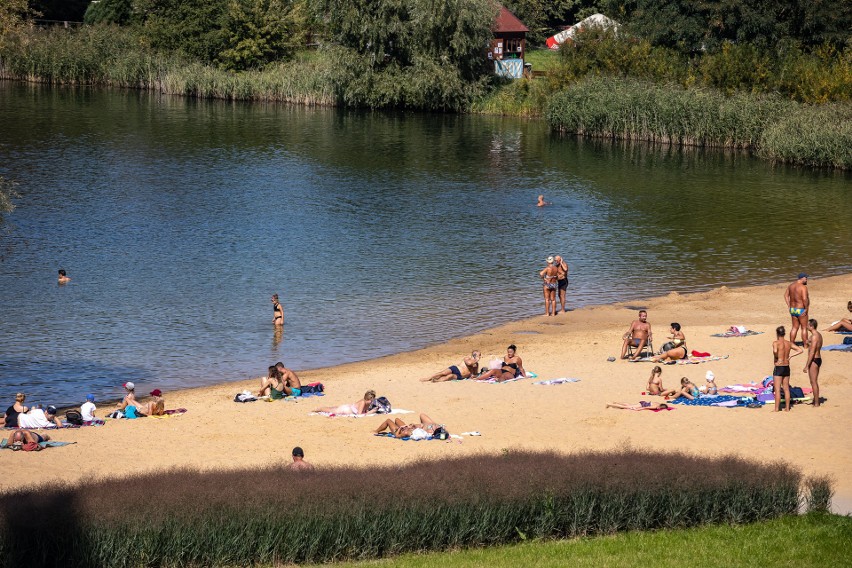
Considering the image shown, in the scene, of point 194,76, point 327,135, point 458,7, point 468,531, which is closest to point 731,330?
point 468,531

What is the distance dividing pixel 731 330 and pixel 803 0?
4726 cm

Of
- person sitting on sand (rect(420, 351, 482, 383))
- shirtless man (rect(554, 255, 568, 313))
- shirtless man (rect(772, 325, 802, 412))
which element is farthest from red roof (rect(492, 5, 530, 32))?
shirtless man (rect(772, 325, 802, 412))

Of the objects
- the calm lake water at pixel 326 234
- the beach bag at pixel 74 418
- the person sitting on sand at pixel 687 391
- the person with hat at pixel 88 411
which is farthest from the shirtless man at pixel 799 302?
the beach bag at pixel 74 418

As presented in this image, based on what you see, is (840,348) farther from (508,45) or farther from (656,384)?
(508,45)

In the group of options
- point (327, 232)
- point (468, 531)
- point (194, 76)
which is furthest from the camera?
point (194, 76)

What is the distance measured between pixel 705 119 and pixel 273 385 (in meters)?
47.3

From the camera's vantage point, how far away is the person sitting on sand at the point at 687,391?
24938 mm

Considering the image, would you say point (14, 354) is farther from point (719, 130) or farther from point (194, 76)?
point (194, 76)

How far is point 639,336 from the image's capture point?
28578 millimetres

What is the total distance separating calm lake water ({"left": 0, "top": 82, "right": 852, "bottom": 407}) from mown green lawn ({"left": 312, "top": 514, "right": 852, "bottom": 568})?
46.0 feet

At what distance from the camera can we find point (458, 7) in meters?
77.6

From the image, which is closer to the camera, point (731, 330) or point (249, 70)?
point (731, 330)

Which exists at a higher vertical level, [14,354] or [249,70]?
[249,70]

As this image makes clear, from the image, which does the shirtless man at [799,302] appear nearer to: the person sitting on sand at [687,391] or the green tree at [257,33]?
the person sitting on sand at [687,391]
